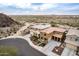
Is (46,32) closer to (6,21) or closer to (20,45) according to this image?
(20,45)

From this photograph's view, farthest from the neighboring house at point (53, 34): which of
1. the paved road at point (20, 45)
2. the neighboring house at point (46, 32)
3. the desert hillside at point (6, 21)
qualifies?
the desert hillside at point (6, 21)

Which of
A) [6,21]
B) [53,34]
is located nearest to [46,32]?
[53,34]

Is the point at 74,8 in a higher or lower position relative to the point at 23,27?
higher

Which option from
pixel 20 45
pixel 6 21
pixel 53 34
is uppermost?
pixel 6 21

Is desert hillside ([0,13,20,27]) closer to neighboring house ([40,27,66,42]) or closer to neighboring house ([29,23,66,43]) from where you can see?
neighboring house ([29,23,66,43])

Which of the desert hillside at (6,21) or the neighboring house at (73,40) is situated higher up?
the desert hillside at (6,21)

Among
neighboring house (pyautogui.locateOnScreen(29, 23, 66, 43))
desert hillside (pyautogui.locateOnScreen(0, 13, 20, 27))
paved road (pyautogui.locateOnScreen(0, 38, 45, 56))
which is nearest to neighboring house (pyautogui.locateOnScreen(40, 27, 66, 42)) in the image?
neighboring house (pyautogui.locateOnScreen(29, 23, 66, 43))

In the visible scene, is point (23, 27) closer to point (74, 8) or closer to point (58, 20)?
point (58, 20)

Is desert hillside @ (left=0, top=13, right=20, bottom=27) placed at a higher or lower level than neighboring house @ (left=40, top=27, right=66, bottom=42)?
higher

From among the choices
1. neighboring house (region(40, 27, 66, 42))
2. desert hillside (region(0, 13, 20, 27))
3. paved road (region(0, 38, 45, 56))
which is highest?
desert hillside (region(0, 13, 20, 27))

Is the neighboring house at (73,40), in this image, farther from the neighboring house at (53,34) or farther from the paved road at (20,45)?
the paved road at (20,45)

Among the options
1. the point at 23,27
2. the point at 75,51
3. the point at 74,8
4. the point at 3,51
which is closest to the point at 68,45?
the point at 75,51
